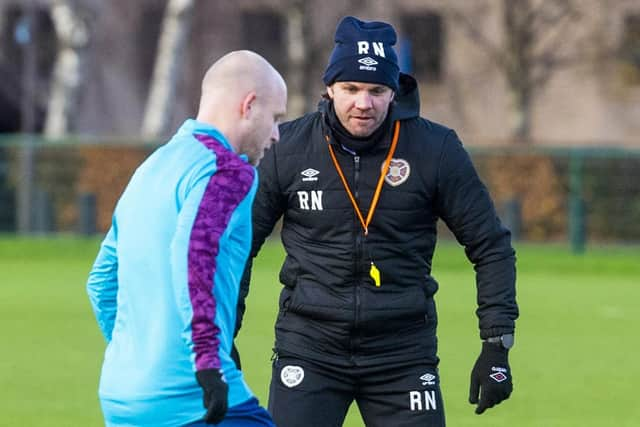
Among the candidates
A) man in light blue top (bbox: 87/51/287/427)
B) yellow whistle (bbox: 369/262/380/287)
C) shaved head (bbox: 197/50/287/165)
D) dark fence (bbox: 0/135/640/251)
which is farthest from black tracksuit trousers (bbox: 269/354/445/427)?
dark fence (bbox: 0/135/640/251)

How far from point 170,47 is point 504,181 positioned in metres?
9.31

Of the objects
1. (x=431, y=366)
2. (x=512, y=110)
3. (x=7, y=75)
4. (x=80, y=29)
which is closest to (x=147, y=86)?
(x=7, y=75)

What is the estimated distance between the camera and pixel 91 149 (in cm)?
2869

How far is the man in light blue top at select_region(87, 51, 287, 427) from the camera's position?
4.41 metres

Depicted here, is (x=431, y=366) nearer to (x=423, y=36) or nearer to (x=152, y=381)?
(x=152, y=381)

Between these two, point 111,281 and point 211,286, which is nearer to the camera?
point 211,286

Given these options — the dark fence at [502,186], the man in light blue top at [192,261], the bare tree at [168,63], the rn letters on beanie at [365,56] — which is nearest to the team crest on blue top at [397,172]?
the rn letters on beanie at [365,56]

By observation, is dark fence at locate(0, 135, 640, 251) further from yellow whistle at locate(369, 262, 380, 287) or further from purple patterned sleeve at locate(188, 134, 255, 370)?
purple patterned sleeve at locate(188, 134, 255, 370)

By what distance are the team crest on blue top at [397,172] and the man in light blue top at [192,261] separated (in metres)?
1.55

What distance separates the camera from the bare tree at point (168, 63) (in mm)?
33312

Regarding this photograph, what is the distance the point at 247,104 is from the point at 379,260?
66.9 inches

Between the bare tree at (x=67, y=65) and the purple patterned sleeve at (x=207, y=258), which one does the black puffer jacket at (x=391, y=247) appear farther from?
the bare tree at (x=67, y=65)

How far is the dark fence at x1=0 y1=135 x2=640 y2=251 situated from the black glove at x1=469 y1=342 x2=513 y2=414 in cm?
1948

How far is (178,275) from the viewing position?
4.41 m
